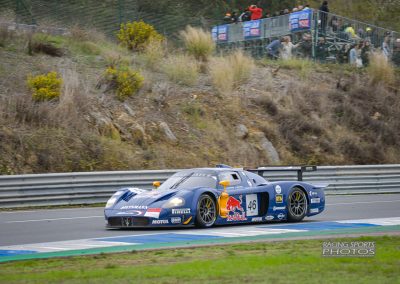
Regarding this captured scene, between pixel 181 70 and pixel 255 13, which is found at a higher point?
pixel 255 13

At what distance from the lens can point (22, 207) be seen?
19.2m

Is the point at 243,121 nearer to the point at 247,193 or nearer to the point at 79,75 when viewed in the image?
the point at 79,75

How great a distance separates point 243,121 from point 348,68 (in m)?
8.25

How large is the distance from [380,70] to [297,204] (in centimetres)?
1909

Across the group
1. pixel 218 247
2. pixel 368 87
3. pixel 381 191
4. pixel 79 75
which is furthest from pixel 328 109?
pixel 218 247

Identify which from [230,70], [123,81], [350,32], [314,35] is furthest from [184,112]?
[350,32]

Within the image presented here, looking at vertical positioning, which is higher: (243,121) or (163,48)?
(163,48)

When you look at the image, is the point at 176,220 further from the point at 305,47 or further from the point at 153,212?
the point at 305,47

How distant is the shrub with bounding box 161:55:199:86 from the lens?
29.5m

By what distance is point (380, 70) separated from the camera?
33.9 m

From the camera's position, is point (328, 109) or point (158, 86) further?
point (328, 109)

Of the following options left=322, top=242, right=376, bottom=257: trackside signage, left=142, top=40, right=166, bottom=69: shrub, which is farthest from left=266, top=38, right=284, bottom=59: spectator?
left=322, top=242, right=376, bottom=257: trackside signage

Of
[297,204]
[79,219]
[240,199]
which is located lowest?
[79,219]

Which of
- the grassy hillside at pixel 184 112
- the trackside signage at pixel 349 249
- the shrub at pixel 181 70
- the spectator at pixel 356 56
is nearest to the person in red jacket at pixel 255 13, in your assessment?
the grassy hillside at pixel 184 112
